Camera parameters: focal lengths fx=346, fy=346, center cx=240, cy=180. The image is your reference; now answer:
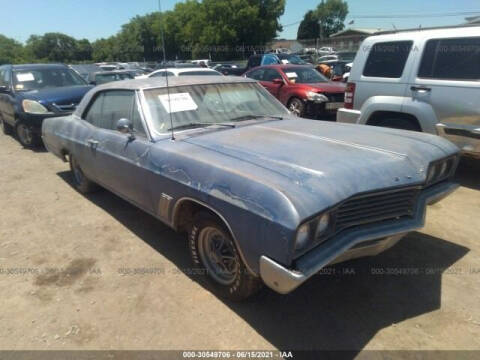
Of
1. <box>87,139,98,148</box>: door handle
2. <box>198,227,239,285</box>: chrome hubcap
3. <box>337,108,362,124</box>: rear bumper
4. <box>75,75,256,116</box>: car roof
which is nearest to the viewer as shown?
<box>198,227,239,285</box>: chrome hubcap

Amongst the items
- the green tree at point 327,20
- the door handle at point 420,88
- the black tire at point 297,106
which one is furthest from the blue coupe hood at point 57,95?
the green tree at point 327,20

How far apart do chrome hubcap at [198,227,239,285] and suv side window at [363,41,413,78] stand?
396 cm

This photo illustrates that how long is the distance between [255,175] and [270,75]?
26.8 ft

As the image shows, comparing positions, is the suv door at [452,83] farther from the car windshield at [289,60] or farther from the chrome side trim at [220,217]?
the car windshield at [289,60]

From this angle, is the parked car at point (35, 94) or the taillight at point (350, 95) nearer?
the taillight at point (350, 95)

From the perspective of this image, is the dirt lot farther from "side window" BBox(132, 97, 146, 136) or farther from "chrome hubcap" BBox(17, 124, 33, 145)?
"chrome hubcap" BBox(17, 124, 33, 145)

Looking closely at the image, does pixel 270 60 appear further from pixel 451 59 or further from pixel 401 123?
pixel 451 59

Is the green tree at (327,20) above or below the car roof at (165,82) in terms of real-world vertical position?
above

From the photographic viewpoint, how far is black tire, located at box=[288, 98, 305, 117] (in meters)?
8.52

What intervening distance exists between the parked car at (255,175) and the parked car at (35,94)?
12.7ft

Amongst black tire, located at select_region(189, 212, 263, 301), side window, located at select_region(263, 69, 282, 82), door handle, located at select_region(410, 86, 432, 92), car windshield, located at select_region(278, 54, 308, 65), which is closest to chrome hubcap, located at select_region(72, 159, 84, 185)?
black tire, located at select_region(189, 212, 263, 301)

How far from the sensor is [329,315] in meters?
2.50

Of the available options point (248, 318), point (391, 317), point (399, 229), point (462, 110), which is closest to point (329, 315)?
point (391, 317)

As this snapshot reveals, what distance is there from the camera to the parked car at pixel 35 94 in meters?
7.12
